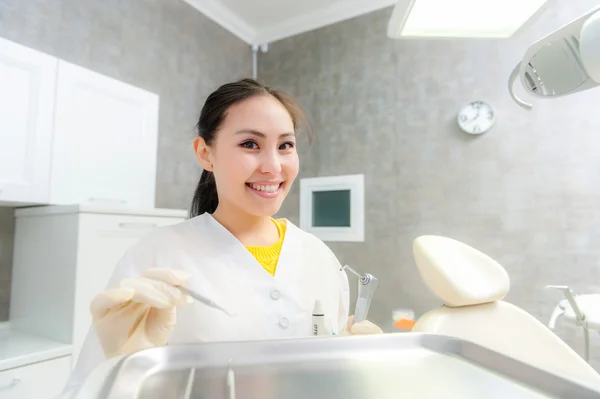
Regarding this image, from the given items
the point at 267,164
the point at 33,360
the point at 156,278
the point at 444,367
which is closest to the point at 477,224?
the point at 267,164

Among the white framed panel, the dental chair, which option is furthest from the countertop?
the white framed panel

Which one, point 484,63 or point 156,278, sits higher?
point 484,63

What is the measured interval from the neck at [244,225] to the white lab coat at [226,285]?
0.11 ft

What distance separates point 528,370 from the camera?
0.42m

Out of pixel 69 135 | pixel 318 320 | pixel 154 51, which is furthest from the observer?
pixel 154 51

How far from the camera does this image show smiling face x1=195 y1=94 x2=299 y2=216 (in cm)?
92

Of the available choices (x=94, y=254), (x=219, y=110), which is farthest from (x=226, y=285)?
(x=94, y=254)

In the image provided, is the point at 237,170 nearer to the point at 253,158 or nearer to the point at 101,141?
the point at 253,158

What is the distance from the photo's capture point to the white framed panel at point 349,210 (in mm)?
2553

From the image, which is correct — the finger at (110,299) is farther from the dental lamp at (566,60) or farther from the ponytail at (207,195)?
the dental lamp at (566,60)

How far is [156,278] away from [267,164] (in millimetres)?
441

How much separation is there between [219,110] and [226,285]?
461 millimetres

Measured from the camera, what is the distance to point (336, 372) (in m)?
0.45

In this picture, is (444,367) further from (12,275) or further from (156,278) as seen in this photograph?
(12,275)
